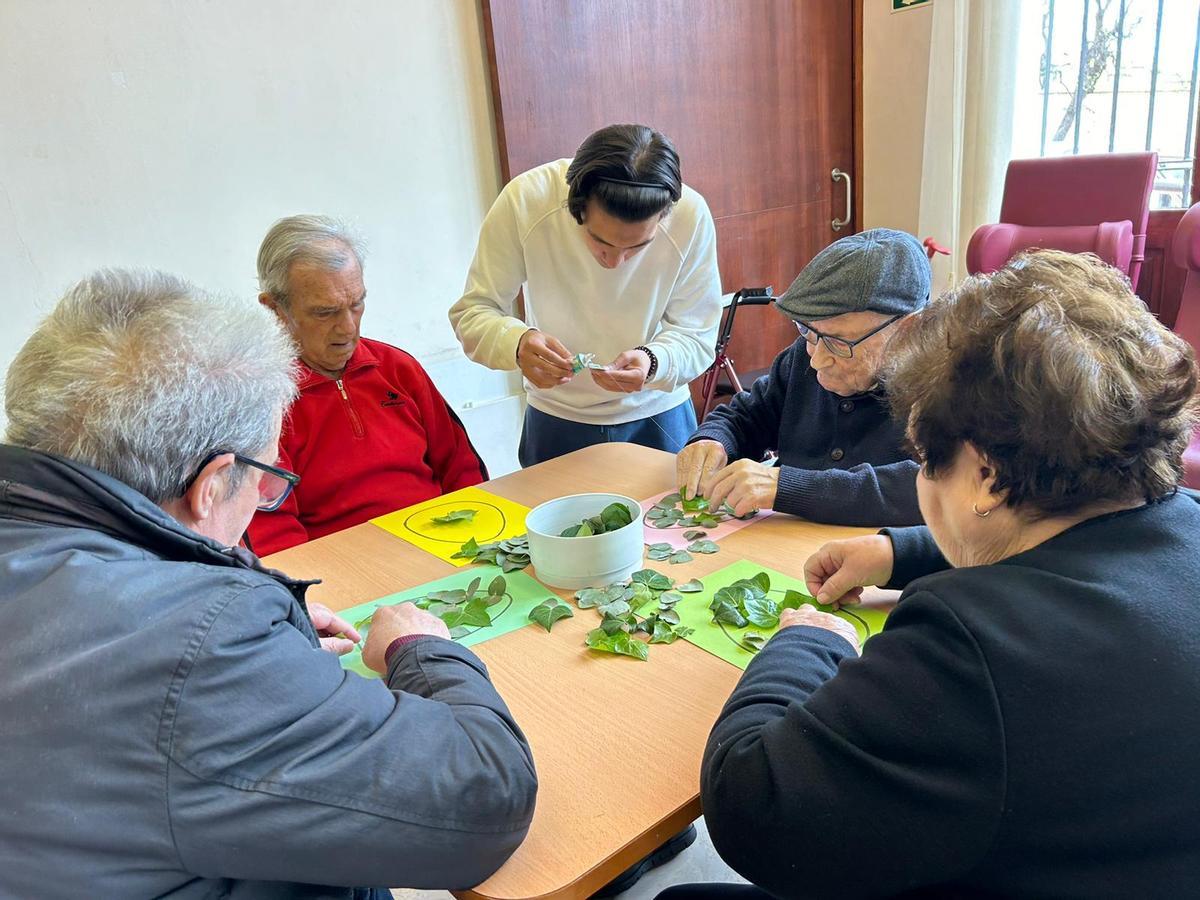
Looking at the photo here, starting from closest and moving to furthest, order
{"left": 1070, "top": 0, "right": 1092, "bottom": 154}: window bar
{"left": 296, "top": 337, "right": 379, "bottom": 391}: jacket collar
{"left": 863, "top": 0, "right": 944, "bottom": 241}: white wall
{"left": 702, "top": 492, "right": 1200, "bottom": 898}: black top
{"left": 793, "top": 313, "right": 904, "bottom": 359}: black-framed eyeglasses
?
{"left": 702, "top": 492, "right": 1200, "bottom": 898}: black top, {"left": 793, "top": 313, "right": 904, "bottom": 359}: black-framed eyeglasses, {"left": 296, "top": 337, "right": 379, "bottom": 391}: jacket collar, {"left": 1070, "top": 0, "right": 1092, "bottom": 154}: window bar, {"left": 863, "top": 0, "right": 944, "bottom": 241}: white wall

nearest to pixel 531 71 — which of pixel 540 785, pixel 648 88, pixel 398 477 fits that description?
pixel 648 88

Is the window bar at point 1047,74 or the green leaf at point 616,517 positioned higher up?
the window bar at point 1047,74

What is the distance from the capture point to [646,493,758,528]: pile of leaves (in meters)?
1.66

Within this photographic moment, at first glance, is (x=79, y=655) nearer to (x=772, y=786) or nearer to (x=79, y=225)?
(x=772, y=786)

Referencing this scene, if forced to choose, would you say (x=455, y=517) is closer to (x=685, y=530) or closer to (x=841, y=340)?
(x=685, y=530)

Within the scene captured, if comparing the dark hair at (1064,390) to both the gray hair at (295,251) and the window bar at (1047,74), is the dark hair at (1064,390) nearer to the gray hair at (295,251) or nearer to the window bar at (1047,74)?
the gray hair at (295,251)

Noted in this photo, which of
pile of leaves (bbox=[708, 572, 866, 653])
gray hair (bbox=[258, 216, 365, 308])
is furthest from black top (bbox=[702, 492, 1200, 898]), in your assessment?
gray hair (bbox=[258, 216, 365, 308])

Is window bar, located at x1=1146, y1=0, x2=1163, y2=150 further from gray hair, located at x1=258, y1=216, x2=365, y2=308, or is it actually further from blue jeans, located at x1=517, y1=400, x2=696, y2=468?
gray hair, located at x1=258, y1=216, x2=365, y2=308

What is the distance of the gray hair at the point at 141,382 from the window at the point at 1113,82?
3.95m

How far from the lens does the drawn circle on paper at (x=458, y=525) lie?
1.71 meters

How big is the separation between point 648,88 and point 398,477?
2.30 meters

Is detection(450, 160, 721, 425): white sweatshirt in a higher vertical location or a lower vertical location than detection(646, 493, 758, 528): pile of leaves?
higher

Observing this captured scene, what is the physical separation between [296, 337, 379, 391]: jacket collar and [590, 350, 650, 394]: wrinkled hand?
1.84ft

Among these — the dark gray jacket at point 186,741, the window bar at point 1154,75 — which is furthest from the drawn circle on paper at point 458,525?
the window bar at point 1154,75
